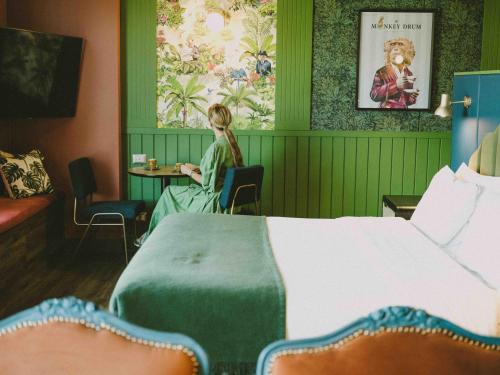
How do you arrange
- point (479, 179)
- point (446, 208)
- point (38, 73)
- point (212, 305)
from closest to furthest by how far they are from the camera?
point (212, 305) < point (446, 208) < point (479, 179) < point (38, 73)

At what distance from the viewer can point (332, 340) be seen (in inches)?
54.1

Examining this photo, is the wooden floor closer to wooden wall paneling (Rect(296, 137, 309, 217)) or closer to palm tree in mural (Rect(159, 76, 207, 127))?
palm tree in mural (Rect(159, 76, 207, 127))

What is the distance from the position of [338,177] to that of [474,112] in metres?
1.96

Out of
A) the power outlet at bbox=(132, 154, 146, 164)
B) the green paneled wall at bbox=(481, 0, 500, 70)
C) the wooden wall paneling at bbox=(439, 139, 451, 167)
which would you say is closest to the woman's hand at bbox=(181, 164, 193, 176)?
the power outlet at bbox=(132, 154, 146, 164)

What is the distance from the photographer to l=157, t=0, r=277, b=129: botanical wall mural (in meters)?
5.89

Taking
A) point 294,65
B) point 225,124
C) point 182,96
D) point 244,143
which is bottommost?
point 244,143

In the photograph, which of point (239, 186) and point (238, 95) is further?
point (238, 95)

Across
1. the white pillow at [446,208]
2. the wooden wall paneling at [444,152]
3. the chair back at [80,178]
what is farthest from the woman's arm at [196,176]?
the wooden wall paneling at [444,152]

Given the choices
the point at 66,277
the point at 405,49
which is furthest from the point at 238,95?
the point at 66,277

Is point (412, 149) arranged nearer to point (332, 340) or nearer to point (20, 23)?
point (20, 23)

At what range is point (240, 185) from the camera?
4.95m

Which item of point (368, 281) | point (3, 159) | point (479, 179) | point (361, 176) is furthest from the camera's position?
point (361, 176)

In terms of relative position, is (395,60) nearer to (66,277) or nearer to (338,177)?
(338,177)

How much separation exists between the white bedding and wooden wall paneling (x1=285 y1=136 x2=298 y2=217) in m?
2.52
